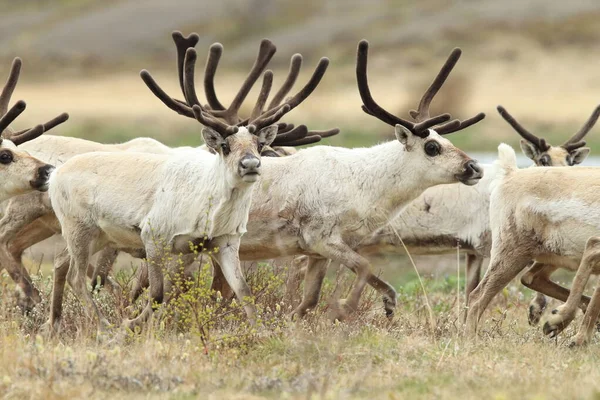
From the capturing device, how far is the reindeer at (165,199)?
8461 mm

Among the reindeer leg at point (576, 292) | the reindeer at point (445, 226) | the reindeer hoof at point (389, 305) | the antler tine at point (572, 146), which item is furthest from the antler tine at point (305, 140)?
the antler tine at point (572, 146)

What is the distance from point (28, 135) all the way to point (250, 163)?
9.44ft

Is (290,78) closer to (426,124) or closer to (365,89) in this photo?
(365,89)

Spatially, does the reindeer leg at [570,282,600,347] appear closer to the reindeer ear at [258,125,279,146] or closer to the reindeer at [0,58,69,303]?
the reindeer ear at [258,125,279,146]

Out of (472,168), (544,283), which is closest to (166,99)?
(472,168)

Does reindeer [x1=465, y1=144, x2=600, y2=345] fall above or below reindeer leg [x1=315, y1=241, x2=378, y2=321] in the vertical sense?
above

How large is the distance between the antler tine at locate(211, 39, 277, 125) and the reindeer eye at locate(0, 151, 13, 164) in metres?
1.89

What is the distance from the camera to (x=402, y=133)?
971 cm

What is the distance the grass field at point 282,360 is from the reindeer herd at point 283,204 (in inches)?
11.5

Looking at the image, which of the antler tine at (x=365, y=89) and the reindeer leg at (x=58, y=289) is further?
the antler tine at (x=365, y=89)

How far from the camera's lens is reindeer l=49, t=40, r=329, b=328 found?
8461 mm

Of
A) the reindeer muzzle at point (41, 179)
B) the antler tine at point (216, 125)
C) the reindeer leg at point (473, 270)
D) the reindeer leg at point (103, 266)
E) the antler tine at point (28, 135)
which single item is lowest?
the reindeer leg at point (103, 266)

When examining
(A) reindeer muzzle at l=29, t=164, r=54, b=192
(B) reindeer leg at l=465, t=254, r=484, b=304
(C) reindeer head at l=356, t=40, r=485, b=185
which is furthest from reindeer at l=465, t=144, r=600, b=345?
(A) reindeer muzzle at l=29, t=164, r=54, b=192

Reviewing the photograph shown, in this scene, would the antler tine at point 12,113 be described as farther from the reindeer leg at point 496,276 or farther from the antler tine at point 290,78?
the reindeer leg at point 496,276
